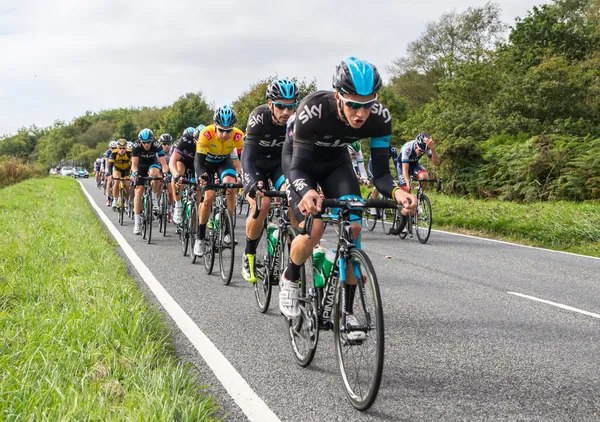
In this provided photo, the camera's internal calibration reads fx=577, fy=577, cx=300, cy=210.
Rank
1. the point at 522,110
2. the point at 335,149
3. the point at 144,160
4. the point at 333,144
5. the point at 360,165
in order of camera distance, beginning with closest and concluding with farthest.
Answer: the point at 333,144 → the point at 335,149 → the point at 360,165 → the point at 144,160 → the point at 522,110

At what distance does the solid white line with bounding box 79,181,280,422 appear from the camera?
3.39 m

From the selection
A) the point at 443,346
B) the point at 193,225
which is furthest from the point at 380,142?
the point at 193,225

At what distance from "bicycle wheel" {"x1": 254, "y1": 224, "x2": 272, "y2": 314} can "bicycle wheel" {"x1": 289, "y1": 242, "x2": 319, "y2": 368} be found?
106 centimetres

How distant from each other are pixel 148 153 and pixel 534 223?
849cm

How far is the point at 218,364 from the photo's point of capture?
4184 mm

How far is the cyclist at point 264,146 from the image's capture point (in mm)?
5975

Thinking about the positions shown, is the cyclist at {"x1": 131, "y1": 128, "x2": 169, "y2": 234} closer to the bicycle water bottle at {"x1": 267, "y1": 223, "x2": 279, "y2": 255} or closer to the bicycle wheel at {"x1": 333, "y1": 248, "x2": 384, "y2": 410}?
the bicycle water bottle at {"x1": 267, "y1": 223, "x2": 279, "y2": 255}

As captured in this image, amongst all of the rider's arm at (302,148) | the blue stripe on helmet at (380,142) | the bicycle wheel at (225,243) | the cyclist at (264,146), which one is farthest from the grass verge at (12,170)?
the blue stripe on helmet at (380,142)

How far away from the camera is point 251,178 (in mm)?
6309

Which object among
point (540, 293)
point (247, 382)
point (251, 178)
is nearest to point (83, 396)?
point (247, 382)

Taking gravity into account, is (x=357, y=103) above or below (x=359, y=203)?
above

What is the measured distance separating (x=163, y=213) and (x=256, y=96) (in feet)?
91.8

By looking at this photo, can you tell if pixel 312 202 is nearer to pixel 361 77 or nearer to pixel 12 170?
pixel 361 77

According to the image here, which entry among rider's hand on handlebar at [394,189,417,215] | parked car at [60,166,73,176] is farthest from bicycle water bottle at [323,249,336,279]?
parked car at [60,166,73,176]
